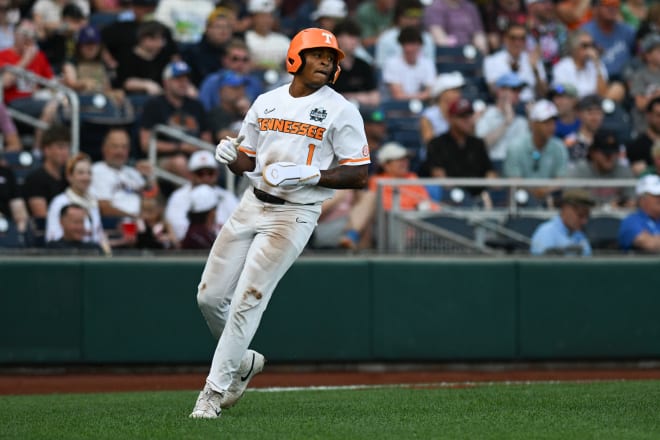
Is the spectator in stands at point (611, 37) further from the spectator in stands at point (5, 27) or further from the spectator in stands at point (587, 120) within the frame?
the spectator in stands at point (5, 27)

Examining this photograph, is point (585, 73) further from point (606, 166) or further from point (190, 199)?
Answer: point (190, 199)

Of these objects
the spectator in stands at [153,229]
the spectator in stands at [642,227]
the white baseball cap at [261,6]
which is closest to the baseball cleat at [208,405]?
the spectator in stands at [153,229]

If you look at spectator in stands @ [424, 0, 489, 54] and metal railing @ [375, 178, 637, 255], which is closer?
metal railing @ [375, 178, 637, 255]

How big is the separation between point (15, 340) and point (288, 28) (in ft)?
21.0

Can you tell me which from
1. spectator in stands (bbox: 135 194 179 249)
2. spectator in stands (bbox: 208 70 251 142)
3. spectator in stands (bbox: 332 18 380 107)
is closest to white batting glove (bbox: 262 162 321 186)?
spectator in stands (bbox: 135 194 179 249)

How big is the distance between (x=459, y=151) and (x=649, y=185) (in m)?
2.10

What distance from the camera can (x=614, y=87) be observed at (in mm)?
15594

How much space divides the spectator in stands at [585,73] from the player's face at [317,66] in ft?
30.7

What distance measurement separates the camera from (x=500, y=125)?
547 inches

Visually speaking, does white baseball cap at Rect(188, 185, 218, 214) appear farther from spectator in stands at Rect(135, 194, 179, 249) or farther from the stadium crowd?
spectator in stands at Rect(135, 194, 179, 249)

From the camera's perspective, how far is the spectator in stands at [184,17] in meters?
14.9

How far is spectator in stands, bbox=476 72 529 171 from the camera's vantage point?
13.8m

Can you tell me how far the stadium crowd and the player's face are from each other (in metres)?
4.78

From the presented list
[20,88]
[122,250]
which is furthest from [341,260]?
[20,88]
